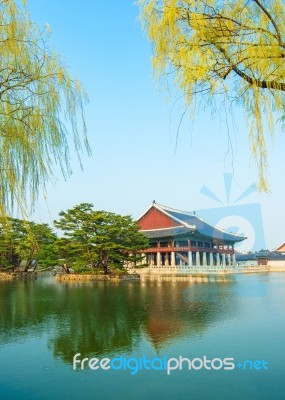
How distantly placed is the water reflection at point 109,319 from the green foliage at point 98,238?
11392mm

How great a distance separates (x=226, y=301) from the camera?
593 inches

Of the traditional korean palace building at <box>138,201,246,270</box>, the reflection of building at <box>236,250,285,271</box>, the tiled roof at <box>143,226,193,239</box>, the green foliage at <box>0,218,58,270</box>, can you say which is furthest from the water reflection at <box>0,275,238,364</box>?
the reflection of building at <box>236,250,285,271</box>

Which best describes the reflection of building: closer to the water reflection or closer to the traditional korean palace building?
the traditional korean palace building

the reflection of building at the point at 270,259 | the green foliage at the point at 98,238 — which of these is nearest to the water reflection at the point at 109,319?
the green foliage at the point at 98,238

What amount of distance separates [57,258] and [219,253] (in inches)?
883

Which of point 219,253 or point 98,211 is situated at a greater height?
point 98,211

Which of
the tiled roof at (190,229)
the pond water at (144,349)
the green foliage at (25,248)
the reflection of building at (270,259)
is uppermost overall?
the tiled roof at (190,229)

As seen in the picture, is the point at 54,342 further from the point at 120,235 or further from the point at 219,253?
the point at 219,253

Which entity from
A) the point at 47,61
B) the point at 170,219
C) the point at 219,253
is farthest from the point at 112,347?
the point at 219,253

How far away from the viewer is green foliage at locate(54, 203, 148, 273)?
28.3 meters

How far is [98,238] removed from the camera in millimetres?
27828

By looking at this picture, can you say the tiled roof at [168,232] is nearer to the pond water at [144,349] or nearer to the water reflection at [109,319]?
the water reflection at [109,319]

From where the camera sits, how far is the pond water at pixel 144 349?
5719mm

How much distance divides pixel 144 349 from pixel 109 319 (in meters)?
3.63
